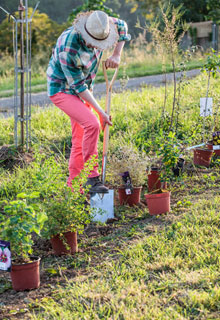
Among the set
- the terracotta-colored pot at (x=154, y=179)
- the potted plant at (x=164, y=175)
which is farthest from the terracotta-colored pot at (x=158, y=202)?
the terracotta-colored pot at (x=154, y=179)

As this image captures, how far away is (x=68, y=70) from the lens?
3773 millimetres

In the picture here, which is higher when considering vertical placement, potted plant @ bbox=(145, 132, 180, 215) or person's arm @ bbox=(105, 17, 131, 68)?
person's arm @ bbox=(105, 17, 131, 68)

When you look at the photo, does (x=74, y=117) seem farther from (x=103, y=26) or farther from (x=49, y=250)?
(x=49, y=250)

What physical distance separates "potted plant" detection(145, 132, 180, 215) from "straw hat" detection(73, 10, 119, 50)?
39.7 inches

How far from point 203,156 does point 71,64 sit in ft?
6.67

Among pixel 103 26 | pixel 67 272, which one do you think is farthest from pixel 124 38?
pixel 67 272

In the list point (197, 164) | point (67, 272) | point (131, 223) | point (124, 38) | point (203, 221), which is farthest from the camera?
point (197, 164)

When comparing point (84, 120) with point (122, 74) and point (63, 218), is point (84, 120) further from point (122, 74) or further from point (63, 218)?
point (122, 74)

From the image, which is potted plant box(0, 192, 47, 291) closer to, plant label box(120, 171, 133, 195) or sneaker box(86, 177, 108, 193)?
sneaker box(86, 177, 108, 193)

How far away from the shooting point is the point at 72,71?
12.4 feet

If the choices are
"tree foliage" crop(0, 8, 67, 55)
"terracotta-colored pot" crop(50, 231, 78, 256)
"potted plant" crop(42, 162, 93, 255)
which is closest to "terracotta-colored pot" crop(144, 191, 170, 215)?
"potted plant" crop(42, 162, 93, 255)

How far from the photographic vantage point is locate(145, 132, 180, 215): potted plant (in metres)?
3.89

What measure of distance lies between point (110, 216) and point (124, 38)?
5.27ft

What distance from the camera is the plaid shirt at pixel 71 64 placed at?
3.76m
